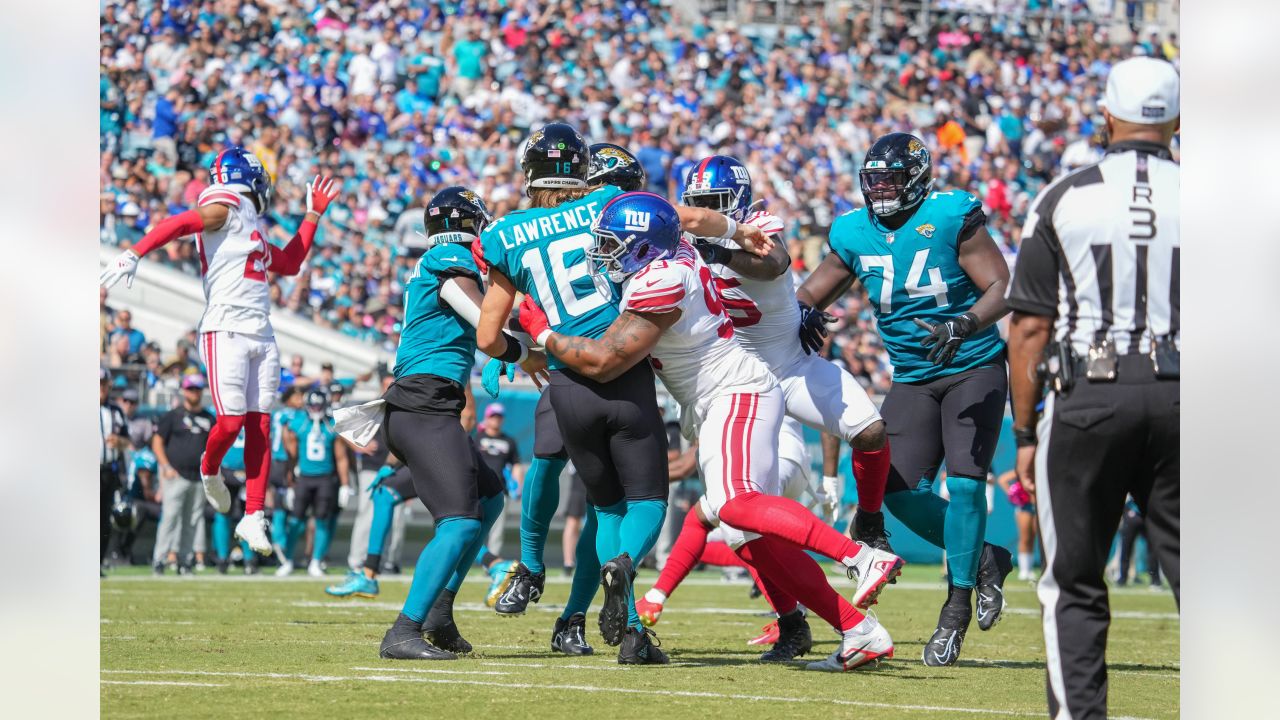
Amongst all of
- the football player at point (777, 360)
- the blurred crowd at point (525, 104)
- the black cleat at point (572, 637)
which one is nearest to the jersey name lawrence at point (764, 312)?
the football player at point (777, 360)

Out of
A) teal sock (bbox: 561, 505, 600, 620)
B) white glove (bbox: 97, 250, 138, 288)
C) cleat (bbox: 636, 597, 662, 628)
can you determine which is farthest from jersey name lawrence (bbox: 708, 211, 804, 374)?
white glove (bbox: 97, 250, 138, 288)

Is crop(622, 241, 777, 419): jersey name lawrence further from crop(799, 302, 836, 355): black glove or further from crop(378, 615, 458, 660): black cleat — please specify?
crop(378, 615, 458, 660): black cleat

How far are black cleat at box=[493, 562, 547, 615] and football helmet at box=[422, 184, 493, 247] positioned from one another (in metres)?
1.57

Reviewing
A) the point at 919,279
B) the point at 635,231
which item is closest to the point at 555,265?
the point at 635,231

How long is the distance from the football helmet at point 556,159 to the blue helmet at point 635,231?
581 millimetres

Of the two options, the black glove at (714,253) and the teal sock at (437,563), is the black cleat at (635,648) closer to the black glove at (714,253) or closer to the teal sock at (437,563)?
the teal sock at (437,563)

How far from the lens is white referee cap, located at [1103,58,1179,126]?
4.27m

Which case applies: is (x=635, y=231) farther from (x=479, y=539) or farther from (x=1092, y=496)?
(x=1092, y=496)

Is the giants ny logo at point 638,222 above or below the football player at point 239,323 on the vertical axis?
above

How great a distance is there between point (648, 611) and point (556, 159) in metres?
1.96

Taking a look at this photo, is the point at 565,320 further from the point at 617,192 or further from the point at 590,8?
the point at 590,8

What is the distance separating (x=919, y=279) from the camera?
7.24 metres

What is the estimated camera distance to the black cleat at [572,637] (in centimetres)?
691
